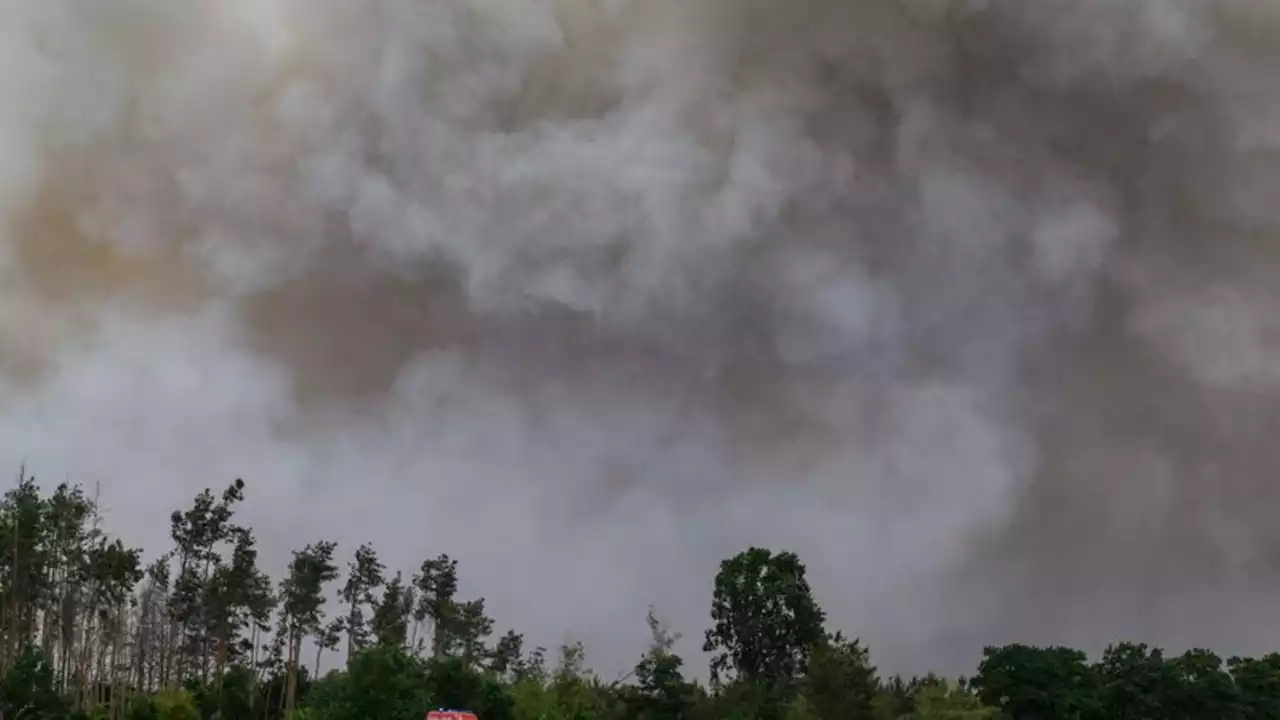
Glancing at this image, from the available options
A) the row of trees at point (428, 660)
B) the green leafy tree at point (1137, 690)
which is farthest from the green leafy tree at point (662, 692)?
the green leafy tree at point (1137, 690)

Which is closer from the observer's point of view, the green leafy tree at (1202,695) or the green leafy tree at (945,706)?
the green leafy tree at (945,706)

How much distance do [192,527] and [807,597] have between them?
1794 inches

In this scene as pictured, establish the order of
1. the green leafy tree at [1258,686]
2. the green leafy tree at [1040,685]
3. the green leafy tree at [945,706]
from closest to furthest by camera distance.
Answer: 1. the green leafy tree at [945,706]
2. the green leafy tree at [1040,685]
3. the green leafy tree at [1258,686]

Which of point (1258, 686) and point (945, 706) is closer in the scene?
Result: point (945, 706)

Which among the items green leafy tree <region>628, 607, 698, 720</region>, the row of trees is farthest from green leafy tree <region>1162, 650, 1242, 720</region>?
green leafy tree <region>628, 607, 698, 720</region>

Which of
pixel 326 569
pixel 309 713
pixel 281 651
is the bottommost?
pixel 309 713

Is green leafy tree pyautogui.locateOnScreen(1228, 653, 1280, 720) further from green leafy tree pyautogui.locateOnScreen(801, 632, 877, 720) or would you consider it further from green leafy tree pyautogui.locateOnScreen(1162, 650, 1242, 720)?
green leafy tree pyautogui.locateOnScreen(801, 632, 877, 720)

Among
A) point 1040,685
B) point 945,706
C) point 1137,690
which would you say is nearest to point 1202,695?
point 1137,690

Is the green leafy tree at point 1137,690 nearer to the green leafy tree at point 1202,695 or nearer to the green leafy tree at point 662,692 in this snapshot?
the green leafy tree at point 1202,695

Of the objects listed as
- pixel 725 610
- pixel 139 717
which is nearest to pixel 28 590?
pixel 139 717

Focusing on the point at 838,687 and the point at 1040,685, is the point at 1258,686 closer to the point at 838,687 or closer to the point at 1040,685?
the point at 1040,685

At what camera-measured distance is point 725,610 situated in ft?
263

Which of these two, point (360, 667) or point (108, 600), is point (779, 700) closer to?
point (360, 667)

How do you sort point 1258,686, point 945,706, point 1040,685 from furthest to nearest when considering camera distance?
point 1258,686, point 1040,685, point 945,706
